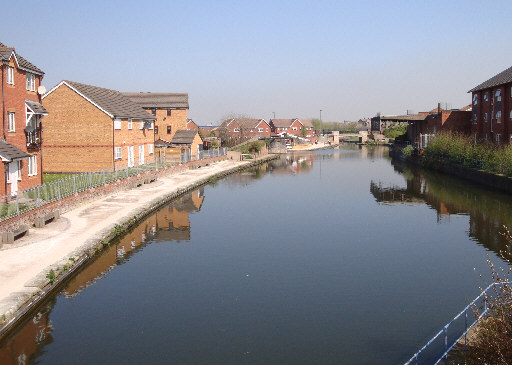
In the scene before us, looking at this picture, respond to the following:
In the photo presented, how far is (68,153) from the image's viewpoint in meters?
40.5

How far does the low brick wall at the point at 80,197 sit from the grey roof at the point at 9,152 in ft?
8.63

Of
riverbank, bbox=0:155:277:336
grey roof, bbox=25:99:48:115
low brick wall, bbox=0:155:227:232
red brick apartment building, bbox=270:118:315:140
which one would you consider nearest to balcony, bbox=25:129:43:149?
grey roof, bbox=25:99:48:115

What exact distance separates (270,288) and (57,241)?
8.56 m

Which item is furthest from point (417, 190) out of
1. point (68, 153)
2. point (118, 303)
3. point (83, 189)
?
point (118, 303)

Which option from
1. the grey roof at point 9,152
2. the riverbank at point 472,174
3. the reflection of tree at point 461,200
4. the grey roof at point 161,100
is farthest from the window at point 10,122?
the grey roof at point 161,100

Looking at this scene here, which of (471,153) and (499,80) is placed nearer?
(471,153)

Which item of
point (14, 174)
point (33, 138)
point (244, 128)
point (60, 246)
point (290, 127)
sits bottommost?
point (60, 246)

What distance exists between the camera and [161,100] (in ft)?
219

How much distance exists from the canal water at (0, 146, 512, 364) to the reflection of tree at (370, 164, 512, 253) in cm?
19

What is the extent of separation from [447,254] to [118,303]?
12.3m

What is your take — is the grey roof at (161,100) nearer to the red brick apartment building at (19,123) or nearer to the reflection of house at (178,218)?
the reflection of house at (178,218)

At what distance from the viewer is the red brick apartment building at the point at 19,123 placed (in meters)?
24.7

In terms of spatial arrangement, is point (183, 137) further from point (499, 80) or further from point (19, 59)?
point (499, 80)

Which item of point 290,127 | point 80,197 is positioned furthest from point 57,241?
point 290,127
